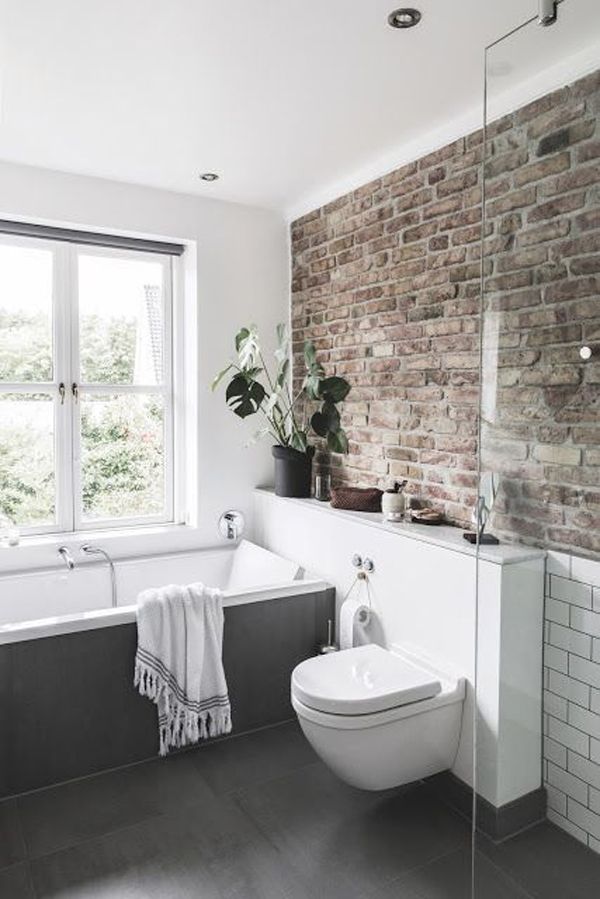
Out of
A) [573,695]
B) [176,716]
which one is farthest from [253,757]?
[573,695]

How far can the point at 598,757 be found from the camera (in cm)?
202

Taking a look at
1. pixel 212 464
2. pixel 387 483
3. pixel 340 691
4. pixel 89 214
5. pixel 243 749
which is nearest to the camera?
pixel 340 691

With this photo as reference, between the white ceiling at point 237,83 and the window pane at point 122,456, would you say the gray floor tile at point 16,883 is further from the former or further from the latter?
the white ceiling at point 237,83

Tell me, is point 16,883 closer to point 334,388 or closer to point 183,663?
point 183,663

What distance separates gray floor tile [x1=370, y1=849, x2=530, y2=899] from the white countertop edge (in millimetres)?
946

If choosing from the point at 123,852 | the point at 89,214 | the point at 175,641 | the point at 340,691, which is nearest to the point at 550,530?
the point at 340,691

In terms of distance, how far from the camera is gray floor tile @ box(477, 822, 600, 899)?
1.96 metres

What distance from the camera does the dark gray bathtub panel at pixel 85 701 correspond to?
2418 mm

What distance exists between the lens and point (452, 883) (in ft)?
6.56

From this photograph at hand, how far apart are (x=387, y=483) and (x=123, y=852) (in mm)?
1868

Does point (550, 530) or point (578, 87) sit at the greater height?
point (578, 87)

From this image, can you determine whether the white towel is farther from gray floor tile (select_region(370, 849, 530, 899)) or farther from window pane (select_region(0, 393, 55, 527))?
window pane (select_region(0, 393, 55, 527))

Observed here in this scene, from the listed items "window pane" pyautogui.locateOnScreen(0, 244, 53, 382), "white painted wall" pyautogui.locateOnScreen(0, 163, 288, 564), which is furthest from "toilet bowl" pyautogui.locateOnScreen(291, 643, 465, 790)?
"window pane" pyautogui.locateOnScreen(0, 244, 53, 382)

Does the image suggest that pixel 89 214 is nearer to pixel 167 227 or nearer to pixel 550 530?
pixel 167 227
